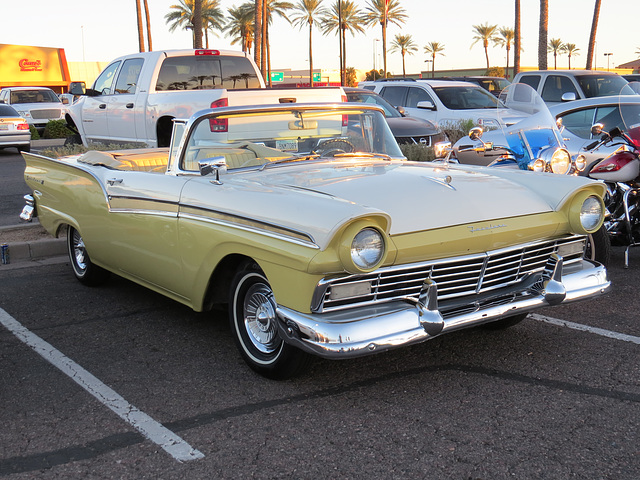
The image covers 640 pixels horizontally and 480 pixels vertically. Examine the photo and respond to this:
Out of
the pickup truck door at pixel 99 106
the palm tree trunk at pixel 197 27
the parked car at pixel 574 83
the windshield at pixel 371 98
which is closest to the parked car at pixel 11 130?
the palm tree trunk at pixel 197 27

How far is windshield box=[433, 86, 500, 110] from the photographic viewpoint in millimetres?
13477

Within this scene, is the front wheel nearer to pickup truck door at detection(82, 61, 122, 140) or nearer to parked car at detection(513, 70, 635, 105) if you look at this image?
pickup truck door at detection(82, 61, 122, 140)

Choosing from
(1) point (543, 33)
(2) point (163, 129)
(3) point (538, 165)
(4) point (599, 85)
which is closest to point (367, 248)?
(3) point (538, 165)

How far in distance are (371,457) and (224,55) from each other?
841 centimetres

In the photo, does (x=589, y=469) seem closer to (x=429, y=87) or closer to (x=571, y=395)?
(x=571, y=395)

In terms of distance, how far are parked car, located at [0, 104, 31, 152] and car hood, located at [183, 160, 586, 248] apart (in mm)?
16295

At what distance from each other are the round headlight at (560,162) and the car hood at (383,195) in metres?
1.53

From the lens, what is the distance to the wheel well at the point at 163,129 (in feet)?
32.9

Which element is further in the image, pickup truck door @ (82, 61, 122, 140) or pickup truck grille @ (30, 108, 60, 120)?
pickup truck grille @ (30, 108, 60, 120)

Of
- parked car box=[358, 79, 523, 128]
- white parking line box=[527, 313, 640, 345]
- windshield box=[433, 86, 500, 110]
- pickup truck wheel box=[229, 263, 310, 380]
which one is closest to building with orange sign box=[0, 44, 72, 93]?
parked car box=[358, 79, 523, 128]

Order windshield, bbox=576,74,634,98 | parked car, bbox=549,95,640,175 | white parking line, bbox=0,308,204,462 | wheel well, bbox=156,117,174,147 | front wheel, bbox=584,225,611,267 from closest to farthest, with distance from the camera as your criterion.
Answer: white parking line, bbox=0,308,204,462
front wheel, bbox=584,225,611,267
parked car, bbox=549,95,640,175
wheel well, bbox=156,117,174,147
windshield, bbox=576,74,634,98

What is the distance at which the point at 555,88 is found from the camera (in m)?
13.7

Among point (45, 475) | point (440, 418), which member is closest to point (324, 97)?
point (440, 418)

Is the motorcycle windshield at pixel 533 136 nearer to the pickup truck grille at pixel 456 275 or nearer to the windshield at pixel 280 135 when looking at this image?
the windshield at pixel 280 135
